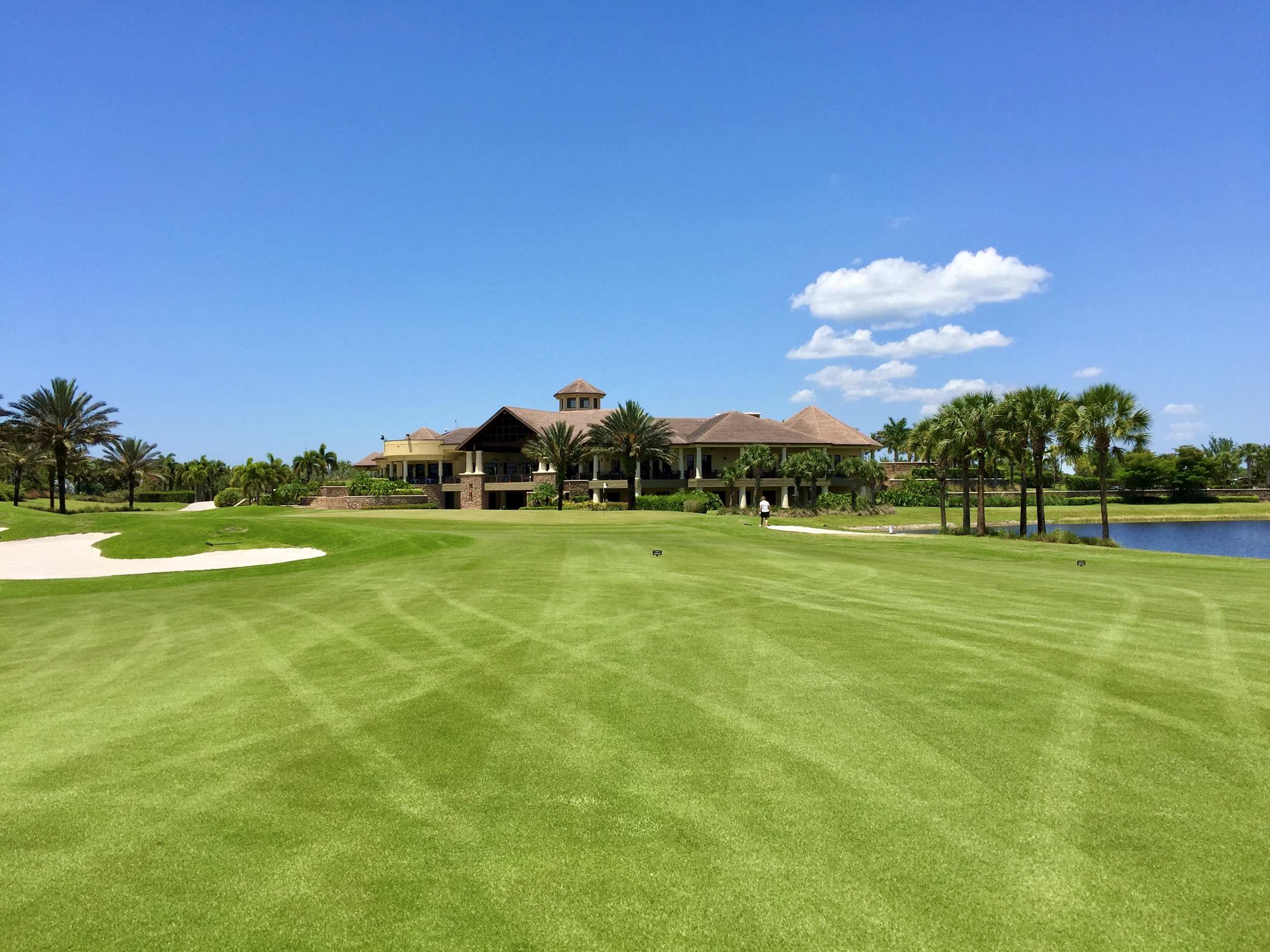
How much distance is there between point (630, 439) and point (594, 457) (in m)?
8.13

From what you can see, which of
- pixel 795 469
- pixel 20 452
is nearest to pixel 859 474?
pixel 795 469

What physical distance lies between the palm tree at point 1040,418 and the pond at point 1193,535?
7.27m

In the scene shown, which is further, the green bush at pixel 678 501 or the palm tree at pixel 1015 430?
the green bush at pixel 678 501

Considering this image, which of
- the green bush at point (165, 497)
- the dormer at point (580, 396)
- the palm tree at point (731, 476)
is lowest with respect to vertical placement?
the green bush at point (165, 497)

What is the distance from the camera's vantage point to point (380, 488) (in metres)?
78.9

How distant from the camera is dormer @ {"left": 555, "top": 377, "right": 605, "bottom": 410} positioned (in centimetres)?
9338

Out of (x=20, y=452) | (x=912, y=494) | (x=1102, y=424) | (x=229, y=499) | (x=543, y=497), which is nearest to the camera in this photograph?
(x=1102, y=424)

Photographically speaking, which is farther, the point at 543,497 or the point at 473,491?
the point at 473,491

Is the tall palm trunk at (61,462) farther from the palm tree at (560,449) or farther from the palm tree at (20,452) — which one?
the palm tree at (560,449)

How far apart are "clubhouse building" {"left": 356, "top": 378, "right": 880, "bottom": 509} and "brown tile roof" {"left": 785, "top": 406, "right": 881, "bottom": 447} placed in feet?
0.32

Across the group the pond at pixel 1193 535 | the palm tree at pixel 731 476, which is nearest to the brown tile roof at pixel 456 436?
the palm tree at pixel 731 476

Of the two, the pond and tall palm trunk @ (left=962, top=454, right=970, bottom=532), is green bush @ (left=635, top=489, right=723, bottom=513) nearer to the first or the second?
tall palm trunk @ (left=962, top=454, right=970, bottom=532)

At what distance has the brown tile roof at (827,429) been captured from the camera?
82750mm

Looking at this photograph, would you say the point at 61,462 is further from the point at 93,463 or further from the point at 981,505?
the point at 981,505
